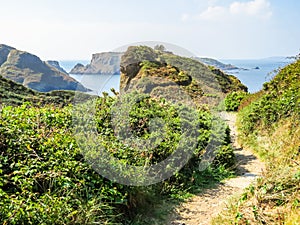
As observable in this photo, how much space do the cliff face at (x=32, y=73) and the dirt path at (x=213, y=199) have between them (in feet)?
278

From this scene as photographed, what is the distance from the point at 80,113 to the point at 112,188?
1.89 meters

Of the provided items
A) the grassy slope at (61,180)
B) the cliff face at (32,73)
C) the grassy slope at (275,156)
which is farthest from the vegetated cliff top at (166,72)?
the cliff face at (32,73)

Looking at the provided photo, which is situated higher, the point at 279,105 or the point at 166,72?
the point at 166,72

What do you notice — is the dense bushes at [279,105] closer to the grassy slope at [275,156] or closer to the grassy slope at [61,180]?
the grassy slope at [275,156]

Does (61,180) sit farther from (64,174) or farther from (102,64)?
(102,64)

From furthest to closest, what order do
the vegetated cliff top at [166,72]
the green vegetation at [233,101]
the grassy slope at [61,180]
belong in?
the vegetated cliff top at [166,72] < the green vegetation at [233,101] < the grassy slope at [61,180]

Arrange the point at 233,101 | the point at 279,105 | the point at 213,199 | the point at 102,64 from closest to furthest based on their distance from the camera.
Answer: the point at 213,199
the point at 279,105
the point at 102,64
the point at 233,101

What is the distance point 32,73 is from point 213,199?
309 feet

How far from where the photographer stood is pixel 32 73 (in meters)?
92.7

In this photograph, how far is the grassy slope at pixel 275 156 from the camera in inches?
152

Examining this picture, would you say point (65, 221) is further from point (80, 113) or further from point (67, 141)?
point (80, 113)

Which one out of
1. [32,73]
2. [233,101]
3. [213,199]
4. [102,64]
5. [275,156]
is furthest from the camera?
[32,73]

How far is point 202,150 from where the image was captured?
6.42 meters

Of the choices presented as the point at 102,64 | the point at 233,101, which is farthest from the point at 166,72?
the point at 102,64
